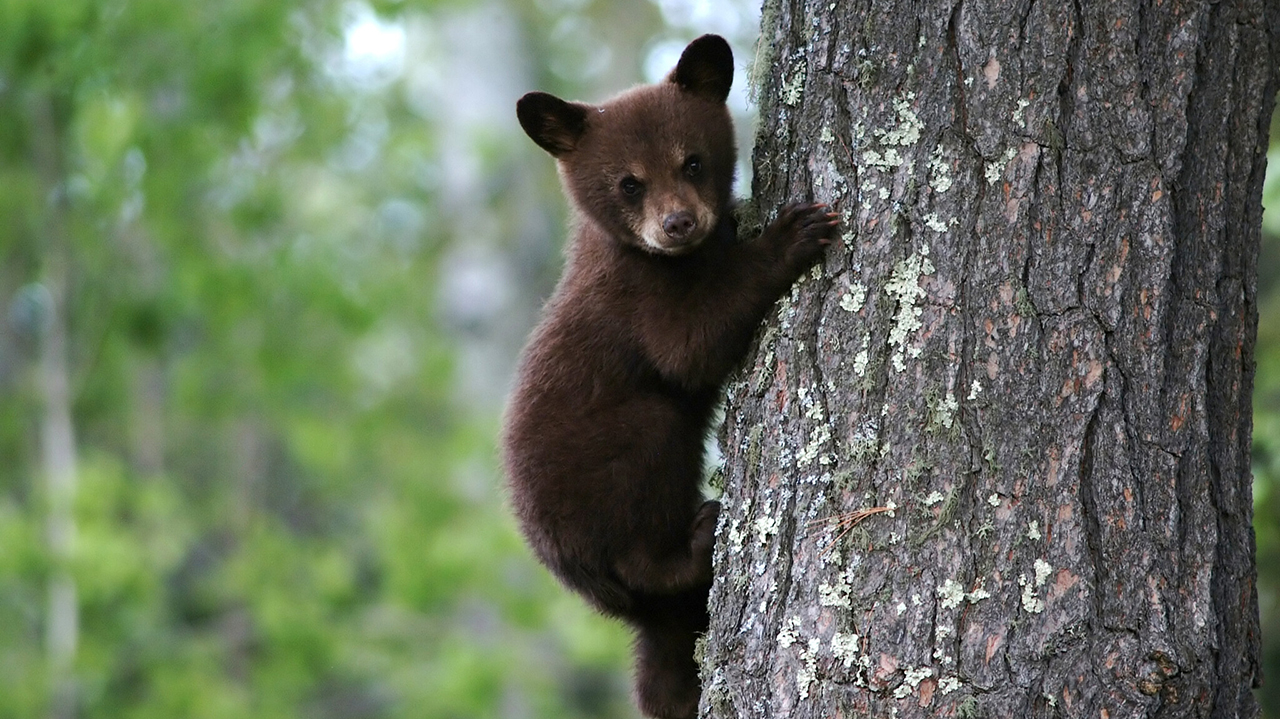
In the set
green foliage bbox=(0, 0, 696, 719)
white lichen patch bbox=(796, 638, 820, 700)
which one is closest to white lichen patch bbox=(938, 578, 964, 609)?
white lichen patch bbox=(796, 638, 820, 700)

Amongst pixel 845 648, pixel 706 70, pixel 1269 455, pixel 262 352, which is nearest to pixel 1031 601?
pixel 845 648

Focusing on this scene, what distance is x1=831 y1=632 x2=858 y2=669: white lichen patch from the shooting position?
8.31ft

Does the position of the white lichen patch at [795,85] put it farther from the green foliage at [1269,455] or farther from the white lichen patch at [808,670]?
the green foliage at [1269,455]

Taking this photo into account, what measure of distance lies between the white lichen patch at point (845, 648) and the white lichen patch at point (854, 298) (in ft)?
2.38

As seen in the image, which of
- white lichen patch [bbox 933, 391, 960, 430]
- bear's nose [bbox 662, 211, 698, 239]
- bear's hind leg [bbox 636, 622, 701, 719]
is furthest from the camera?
bear's hind leg [bbox 636, 622, 701, 719]

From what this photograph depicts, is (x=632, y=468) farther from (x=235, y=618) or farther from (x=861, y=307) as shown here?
(x=235, y=618)

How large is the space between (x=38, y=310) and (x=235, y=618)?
331cm

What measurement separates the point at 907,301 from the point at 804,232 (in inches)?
12.5

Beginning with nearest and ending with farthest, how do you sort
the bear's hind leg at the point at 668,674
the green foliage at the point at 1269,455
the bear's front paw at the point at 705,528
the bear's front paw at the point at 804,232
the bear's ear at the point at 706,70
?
1. the bear's front paw at the point at 804,232
2. the bear's front paw at the point at 705,528
3. the bear's hind leg at the point at 668,674
4. the bear's ear at the point at 706,70
5. the green foliage at the point at 1269,455

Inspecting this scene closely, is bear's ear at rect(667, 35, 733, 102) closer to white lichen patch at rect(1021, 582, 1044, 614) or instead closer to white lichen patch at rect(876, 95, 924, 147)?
white lichen patch at rect(876, 95, 924, 147)

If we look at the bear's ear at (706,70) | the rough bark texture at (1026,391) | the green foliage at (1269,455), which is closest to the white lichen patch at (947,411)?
the rough bark texture at (1026,391)

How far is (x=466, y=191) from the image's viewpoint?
44.8 ft

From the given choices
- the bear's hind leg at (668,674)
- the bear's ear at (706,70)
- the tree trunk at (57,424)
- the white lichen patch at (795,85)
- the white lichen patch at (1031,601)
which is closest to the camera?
the white lichen patch at (1031,601)

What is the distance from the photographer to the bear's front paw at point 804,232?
2820 millimetres
